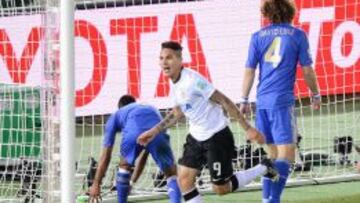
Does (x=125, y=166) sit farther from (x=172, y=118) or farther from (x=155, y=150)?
(x=172, y=118)

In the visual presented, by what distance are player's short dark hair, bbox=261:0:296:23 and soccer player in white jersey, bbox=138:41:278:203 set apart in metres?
0.98

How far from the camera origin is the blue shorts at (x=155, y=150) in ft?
36.7

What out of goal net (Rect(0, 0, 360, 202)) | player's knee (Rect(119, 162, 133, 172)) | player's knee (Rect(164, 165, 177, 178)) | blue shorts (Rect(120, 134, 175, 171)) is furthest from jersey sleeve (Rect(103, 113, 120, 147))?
goal net (Rect(0, 0, 360, 202))

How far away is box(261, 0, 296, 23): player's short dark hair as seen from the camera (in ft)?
32.4

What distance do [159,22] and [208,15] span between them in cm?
63

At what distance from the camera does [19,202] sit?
39.2 ft

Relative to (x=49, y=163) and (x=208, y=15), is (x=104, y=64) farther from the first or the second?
(x=49, y=163)

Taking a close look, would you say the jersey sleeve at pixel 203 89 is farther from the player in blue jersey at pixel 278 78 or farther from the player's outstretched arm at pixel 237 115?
the player in blue jersey at pixel 278 78

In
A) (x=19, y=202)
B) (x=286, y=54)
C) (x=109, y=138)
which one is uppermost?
(x=286, y=54)

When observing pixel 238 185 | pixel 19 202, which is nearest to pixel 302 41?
pixel 238 185

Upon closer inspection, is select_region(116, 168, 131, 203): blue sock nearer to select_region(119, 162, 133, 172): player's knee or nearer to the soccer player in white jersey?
select_region(119, 162, 133, 172): player's knee

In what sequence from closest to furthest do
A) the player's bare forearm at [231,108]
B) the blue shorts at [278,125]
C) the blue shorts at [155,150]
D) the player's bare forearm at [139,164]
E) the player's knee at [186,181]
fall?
the player's bare forearm at [231,108], the player's knee at [186,181], the blue shorts at [278,125], the blue shorts at [155,150], the player's bare forearm at [139,164]

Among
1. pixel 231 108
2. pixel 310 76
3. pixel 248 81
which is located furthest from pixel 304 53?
pixel 231 108

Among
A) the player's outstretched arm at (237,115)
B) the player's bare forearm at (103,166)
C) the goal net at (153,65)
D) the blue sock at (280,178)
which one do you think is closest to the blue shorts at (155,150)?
the player's bare forearm at (103,166)
